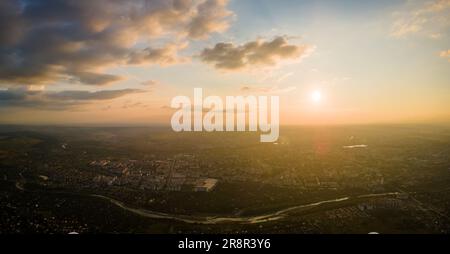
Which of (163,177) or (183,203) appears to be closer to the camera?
(183,203)

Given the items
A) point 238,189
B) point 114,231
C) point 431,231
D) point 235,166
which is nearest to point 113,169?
point 235,166

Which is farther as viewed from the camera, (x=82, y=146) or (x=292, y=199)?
(x=82, y=146)

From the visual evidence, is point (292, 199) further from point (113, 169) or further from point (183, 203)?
point (113, 169)

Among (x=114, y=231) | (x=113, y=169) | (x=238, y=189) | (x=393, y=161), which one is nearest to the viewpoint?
(x=114, y=231)
